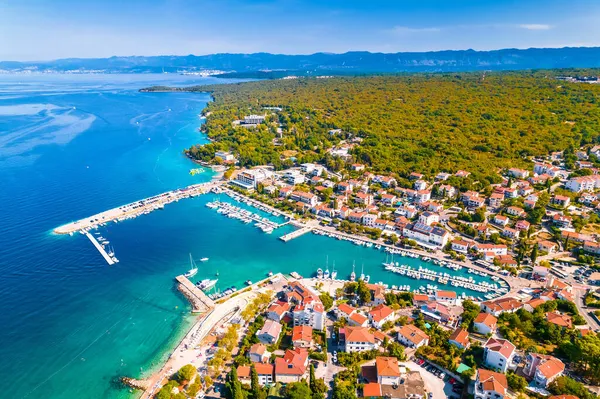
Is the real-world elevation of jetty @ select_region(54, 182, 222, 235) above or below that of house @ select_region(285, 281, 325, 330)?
above

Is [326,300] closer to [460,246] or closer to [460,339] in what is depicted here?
[460,339]

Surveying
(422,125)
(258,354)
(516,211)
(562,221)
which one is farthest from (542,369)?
(422,125)

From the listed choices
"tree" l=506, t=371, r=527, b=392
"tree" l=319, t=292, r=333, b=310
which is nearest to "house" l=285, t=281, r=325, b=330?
"tree" l=319, t=292, r=333, b=310

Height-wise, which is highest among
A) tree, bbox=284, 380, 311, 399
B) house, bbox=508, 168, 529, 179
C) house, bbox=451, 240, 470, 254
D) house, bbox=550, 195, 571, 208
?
house, bbox=508, 168, 529, 179

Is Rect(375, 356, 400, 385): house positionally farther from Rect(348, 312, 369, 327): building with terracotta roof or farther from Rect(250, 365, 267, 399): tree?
Rect(250, 365, 267, 399): tree

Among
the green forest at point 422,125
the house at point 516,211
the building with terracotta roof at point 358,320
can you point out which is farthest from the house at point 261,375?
the green forest at point 422,125

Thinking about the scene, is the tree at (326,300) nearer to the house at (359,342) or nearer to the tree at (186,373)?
the house at (359,342)
